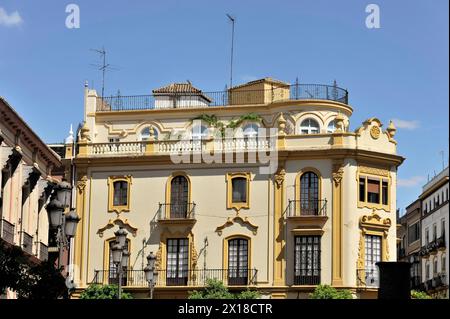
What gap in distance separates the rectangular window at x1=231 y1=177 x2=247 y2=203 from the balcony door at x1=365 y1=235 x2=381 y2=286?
606cm

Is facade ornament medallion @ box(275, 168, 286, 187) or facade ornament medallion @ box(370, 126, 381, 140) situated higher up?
facade ornament medallion @ box(370, 126, 381, 140)

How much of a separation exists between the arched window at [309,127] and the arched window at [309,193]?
8.52 feet

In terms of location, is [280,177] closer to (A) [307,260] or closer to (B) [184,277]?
(A) [307,260]

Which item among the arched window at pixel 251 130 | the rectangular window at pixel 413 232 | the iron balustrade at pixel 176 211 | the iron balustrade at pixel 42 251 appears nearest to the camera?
the iron balustrade at pixel 42 251

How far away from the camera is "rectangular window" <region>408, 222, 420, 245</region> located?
75.4 metres

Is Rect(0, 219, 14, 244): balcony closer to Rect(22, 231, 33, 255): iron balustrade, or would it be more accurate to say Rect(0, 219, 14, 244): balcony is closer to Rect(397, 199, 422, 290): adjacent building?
Rect(22, 231, 33, 255): iron balustrade

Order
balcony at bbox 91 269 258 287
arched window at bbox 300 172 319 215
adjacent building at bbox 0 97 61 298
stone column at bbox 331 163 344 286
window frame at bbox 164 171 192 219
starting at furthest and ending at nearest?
window frame at bbox 164 171 192 219
arched window at bbox 300 172 319 215
balcony at bbox 91 269 258 287
stone column at bbox 331 163 344 286
adjacent building at bbox 0 97 61 298

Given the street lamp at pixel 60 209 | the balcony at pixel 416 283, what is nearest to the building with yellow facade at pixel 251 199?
the balcony at pixel 416 283

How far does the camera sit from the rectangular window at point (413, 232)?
2968 inches

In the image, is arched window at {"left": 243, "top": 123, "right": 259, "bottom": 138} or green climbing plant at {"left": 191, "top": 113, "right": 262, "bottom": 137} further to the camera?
arched window at {"left": 243, "top": 123, "right": 259, "bottom": 138}

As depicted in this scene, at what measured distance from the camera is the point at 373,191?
49.9m

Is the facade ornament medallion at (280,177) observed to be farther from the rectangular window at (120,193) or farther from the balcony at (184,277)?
→ the rectangular window at (120,193)

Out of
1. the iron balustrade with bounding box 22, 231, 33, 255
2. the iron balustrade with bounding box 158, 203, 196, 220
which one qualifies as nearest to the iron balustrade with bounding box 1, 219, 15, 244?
the iron balustrade with bounding box 22, 231, 33, 255

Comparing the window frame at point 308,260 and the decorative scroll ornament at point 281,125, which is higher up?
the decorative scroll ornament at point 281,125
